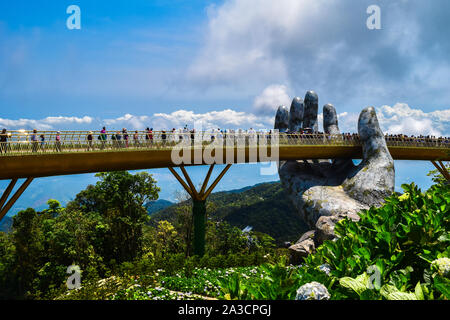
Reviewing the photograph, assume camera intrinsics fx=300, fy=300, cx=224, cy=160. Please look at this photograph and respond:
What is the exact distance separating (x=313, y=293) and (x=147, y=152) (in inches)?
604

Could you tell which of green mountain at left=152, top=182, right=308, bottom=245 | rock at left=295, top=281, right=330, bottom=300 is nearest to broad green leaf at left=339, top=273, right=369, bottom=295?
rock at left=295, top=281, right=330, bottom=300

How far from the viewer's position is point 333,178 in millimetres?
26438

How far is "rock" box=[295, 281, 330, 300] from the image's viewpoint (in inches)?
119

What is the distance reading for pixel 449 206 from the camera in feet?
15.6

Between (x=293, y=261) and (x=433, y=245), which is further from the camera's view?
(x=293, y=261)

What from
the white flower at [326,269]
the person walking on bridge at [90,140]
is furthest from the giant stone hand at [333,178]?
the white flower at [326,269]

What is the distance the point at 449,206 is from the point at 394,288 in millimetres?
2395

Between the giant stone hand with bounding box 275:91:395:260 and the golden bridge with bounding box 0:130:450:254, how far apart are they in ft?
5.55

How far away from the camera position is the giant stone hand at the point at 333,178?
22.2 meters

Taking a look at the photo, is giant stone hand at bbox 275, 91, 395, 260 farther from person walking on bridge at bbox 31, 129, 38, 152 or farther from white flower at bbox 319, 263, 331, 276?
person walking on bridge at bbox 31, 129, 38, 152

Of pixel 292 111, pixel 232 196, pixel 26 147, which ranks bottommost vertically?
pixel 232 196
